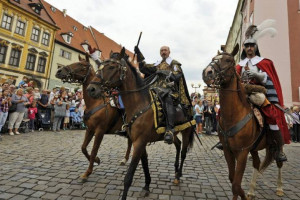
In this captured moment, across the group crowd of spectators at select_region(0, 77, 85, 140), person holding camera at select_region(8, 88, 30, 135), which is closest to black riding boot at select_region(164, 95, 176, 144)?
crowd of spectators at select_region(0, 77, 85, 140)

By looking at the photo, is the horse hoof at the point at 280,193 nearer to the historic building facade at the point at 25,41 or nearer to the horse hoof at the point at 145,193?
the horse hoof at the point at 145,193

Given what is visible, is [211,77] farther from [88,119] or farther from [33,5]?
[33,5]

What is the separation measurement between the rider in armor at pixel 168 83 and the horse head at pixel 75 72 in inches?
55.6

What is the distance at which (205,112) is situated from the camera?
14.7 m

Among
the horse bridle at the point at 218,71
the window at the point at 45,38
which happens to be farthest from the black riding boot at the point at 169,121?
the window at the point at 45,38

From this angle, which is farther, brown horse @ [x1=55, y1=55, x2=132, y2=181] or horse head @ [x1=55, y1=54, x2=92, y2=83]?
horse head @ [x1=55, y1=54, x2=92, y2=83]

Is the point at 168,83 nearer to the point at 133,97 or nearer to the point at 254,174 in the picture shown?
the point at 133,97

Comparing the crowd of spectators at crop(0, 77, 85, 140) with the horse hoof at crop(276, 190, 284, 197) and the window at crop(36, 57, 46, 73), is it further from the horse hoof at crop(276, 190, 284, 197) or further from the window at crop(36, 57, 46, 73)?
the window at crop(36, 57, 46, 73)

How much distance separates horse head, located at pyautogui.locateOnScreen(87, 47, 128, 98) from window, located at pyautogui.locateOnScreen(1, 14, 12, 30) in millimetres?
32513

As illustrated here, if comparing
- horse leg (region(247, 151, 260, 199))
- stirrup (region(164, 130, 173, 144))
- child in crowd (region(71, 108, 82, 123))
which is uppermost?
child in crowd (region(71, 108, 82, 123))

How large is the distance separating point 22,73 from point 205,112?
28470 mm

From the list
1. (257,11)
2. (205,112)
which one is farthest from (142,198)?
(257,11)

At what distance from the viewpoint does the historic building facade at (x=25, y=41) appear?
28344 millimetres

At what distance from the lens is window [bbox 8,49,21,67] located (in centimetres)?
2937
